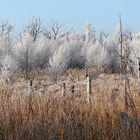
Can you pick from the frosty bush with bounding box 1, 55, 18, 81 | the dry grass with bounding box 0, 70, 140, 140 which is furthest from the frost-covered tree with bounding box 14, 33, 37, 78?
the dry grass with bounding box 0, 70, 140, 140

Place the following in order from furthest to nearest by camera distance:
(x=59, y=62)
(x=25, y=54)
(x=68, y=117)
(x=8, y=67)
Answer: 1. (x=25, y=54)
2. (x=59, y=62)
3. (x=8, y=67)
4. (x=68, y=117)

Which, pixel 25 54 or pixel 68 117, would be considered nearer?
pixel 68 117

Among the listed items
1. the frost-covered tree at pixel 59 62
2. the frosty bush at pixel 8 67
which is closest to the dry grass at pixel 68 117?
the frosty bush at pixel 8 67

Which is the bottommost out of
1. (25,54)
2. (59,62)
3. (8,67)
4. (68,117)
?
(8,67)

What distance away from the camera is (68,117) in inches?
236

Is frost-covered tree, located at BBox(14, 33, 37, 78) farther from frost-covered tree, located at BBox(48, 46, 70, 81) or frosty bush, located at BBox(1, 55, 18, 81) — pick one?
frosty bush, located at BBox(1, 55, 18, 81)

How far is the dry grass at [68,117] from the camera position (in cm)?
582

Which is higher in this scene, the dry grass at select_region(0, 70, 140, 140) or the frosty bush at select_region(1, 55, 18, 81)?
the dry grass at select_region(0, 70, 140, 140)

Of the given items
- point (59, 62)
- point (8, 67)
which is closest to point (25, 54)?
point (59, 62)

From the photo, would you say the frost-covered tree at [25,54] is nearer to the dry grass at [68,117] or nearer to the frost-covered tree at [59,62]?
the frost-covered tree at [59,62]

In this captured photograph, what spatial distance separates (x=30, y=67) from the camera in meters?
39.3

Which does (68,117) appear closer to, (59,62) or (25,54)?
(59,62)

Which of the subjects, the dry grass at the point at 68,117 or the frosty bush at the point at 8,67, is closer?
the dry grass at the point at 68,117

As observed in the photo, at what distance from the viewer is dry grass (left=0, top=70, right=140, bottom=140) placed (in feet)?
19.1
